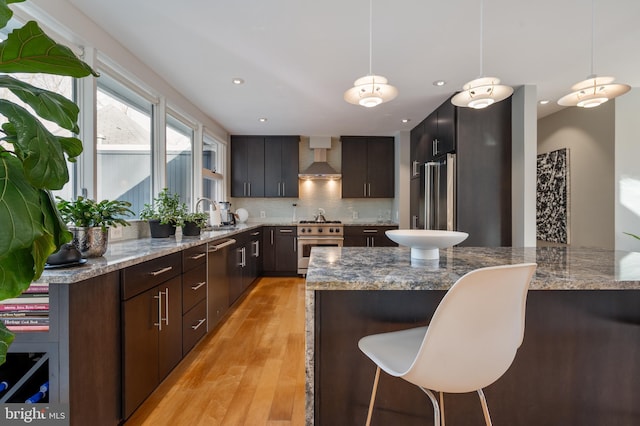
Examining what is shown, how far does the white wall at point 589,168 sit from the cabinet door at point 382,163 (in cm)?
228

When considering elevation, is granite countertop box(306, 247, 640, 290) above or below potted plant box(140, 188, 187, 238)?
below

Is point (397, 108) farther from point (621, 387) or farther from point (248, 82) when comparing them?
point (621, 387)

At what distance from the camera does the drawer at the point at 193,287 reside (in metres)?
2.23

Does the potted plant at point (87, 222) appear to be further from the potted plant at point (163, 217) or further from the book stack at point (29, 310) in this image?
the potted plant at point (163, 217)

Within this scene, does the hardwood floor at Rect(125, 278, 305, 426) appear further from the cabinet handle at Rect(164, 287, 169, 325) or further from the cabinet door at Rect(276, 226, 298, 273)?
the cabinet door at Rect(276, 226, 298, 273)

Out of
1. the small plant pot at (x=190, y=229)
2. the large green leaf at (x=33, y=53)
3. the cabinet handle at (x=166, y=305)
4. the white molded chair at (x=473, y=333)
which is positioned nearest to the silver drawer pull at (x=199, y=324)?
the cabinet handle at (x=166, y=305)

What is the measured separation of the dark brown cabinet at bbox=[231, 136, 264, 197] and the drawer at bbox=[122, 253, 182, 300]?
130 inches

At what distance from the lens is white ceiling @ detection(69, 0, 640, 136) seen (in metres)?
1.96

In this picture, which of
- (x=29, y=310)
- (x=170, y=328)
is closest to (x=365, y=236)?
(x=170, y=328)

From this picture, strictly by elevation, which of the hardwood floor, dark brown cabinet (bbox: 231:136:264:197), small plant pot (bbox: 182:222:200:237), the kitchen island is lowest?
the hardwood floor

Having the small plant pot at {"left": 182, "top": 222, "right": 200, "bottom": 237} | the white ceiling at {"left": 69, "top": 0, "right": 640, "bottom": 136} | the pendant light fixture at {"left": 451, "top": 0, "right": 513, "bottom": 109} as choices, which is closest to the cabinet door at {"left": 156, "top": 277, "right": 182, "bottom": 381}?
the small plant pot at {"left": 182, "top": 222, "right": 200, "bottom": 237}

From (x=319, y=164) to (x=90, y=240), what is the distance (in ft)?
13.2

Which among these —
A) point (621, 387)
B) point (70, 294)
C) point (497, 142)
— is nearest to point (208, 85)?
point (70, 294)

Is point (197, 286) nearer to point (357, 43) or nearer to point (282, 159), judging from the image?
point (357, 43)
